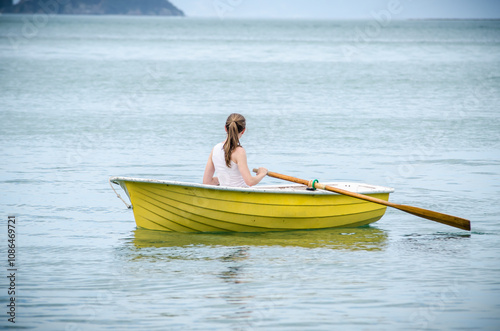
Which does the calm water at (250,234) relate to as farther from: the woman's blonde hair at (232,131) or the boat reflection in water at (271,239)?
the woman's blonde hair at (232,131)

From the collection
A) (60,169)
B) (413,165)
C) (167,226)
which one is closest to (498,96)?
(413,165)

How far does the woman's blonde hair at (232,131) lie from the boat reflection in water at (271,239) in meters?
1.04

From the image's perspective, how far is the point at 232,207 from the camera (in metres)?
9.54

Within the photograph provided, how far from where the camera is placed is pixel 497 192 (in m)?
13.0

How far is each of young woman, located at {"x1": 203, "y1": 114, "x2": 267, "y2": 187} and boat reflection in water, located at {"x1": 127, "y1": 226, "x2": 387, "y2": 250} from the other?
2.34 feet

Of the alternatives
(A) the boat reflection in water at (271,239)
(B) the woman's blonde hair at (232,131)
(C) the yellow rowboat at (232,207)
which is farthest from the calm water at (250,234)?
(B) the woman's blonde hair at (232,131)

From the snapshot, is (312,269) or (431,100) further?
(431,100)

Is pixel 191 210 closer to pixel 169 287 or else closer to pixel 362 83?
pixel 169 287

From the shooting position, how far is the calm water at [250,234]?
23.8 feet

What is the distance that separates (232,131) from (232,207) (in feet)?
3.21

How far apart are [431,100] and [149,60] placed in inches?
1193

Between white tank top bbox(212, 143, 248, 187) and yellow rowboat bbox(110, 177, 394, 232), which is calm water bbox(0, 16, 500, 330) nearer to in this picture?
yellow rowboat bbox(110, 177, 394, 232)

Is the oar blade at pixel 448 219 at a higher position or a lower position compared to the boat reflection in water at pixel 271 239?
higher

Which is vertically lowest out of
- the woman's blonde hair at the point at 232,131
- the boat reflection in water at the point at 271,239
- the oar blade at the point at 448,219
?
the boat reflection in water at the point at 271,239
